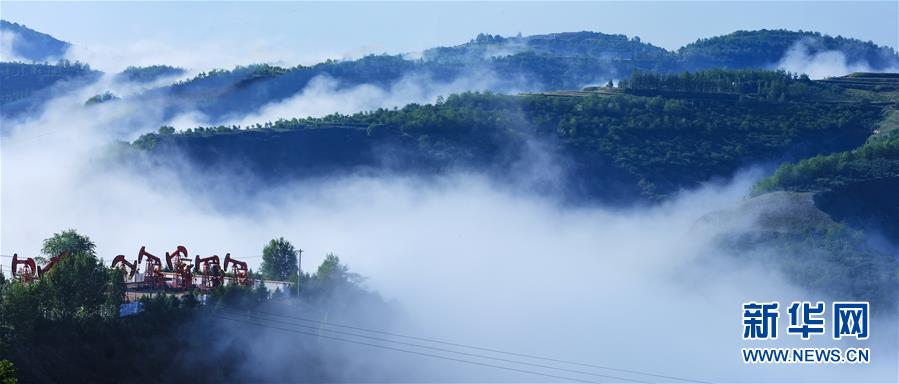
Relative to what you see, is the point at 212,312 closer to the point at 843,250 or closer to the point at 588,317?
the point at 588,317

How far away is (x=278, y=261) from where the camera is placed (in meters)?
147

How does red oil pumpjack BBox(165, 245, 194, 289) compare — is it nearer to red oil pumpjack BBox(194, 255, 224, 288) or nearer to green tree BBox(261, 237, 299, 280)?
red oil pumpjack BBox(194, 255, 224, 288)

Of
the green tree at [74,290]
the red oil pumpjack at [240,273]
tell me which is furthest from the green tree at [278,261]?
the green tree at [74,290]

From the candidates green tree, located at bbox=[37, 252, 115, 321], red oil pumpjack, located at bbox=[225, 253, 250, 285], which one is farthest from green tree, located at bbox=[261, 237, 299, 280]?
green tree, located at bbox=[37, 252, 115, 321]

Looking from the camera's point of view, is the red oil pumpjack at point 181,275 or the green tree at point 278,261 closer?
the red oil pumpjack at point 181,275

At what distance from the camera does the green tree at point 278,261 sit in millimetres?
145625

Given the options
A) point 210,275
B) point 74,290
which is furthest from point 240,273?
point 74,290

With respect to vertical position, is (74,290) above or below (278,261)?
below

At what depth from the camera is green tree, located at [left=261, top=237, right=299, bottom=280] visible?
478 ft

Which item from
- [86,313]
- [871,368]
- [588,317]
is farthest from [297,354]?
[871,368]

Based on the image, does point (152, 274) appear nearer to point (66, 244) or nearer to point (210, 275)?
point (210, 275)

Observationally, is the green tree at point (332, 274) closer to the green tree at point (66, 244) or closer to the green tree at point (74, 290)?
the green tree at point (66, 244)

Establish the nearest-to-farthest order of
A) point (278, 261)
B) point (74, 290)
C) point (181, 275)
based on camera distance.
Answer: point (74, 290), point (181, 275), point (278, 261)

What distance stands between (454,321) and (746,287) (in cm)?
4096
